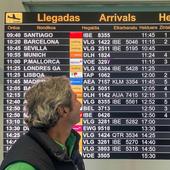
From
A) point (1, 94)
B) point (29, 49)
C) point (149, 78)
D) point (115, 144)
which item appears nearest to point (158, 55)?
point (149, 78)

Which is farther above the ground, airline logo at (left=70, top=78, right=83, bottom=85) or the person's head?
airline logo at (left=70, top=78, right=83, bottom=85)

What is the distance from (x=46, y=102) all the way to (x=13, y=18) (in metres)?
1.09

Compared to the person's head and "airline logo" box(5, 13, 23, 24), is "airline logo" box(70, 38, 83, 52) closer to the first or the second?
"airline logo" box(5, 13, 23, 24)

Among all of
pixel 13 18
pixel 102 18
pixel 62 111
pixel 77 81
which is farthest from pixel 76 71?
pixel 62 111

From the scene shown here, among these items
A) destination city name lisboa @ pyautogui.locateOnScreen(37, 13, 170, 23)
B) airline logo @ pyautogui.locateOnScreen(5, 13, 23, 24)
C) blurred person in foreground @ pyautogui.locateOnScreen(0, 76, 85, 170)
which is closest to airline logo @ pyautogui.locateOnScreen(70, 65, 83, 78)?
destination city name lisboa @ pyautogui.locateOnScreen(37, 13, 170, 23)

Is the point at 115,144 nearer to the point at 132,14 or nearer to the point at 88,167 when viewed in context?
the point at 88,167

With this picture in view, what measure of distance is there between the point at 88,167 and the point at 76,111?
97 centimetres

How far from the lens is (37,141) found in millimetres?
1463

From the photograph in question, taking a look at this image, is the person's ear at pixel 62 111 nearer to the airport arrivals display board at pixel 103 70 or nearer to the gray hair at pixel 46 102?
the gray hair at pixel 46 102

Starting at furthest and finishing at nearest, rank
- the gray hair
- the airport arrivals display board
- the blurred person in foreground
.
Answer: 1. the airport arrivals display board
2. the gray hair
3. the blurred person in foreground

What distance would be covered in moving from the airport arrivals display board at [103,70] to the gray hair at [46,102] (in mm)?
864

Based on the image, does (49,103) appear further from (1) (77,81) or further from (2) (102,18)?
(2) (102,18)

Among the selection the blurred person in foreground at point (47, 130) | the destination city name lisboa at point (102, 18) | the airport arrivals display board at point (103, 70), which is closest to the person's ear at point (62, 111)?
the blurred person in foreground at point (47, 130)

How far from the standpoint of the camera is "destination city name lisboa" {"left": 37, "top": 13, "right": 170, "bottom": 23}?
2.43m
